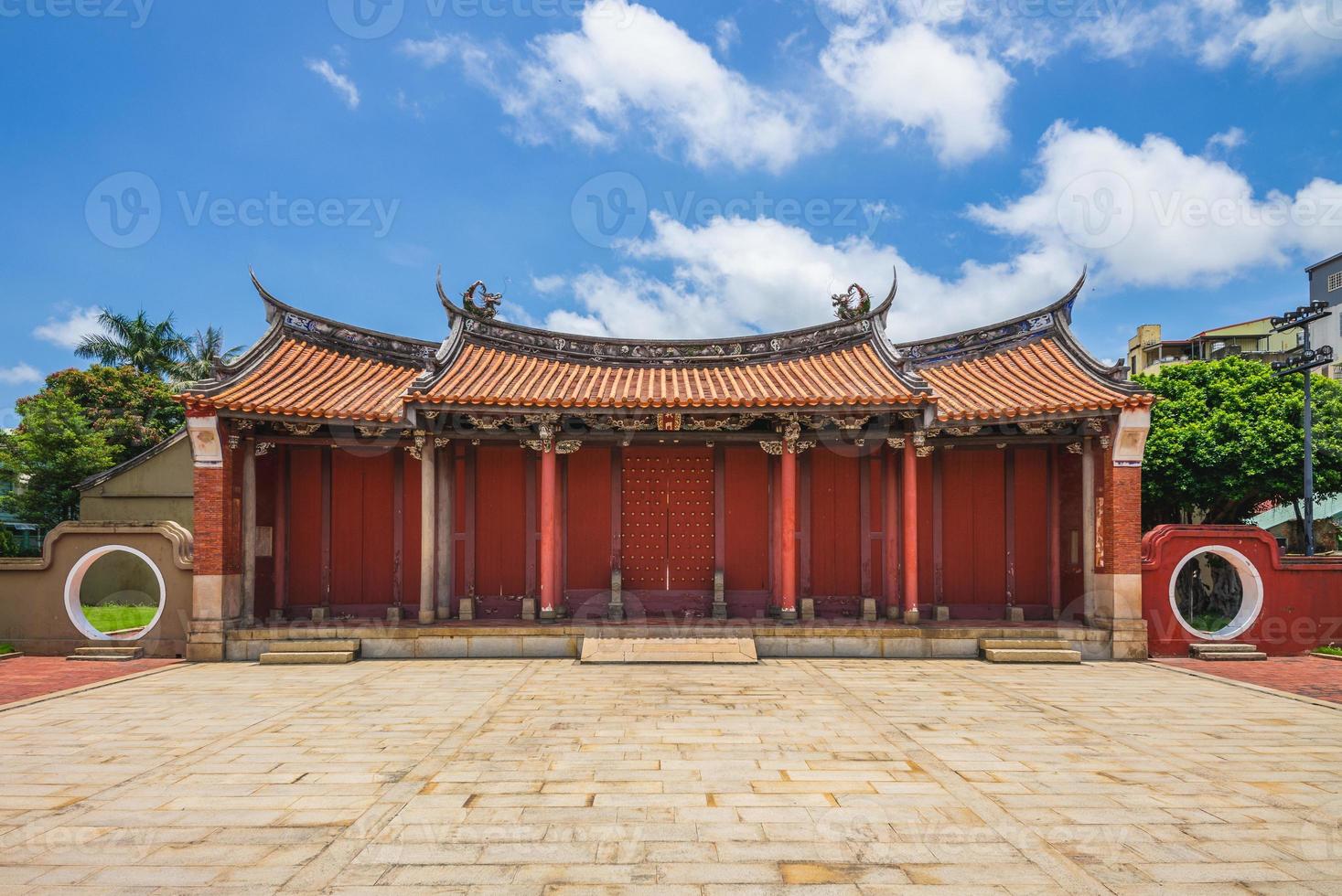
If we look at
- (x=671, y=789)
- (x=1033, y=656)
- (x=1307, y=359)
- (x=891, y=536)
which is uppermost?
(x=1307, y=359)

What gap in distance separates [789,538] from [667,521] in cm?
258

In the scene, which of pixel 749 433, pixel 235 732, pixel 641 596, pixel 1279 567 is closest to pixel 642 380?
pixel 749 433

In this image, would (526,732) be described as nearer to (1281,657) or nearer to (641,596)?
(641,596)

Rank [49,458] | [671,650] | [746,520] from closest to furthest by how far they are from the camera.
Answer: [671,650] → [746,520] → [49,458]

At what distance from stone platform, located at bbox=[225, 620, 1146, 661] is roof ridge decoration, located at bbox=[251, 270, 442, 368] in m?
5.24

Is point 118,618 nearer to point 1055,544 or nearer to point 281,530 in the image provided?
point 281,530

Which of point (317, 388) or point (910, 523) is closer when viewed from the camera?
point (910, 523)

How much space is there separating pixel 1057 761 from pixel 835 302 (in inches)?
396

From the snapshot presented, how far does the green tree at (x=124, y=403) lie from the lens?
26.6 metres

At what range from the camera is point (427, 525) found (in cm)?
1175

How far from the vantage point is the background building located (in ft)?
156

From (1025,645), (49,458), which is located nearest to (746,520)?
(1025,645)

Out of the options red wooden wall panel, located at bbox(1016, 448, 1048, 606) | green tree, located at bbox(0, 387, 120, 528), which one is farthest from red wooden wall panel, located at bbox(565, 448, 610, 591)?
green tree, located at bbox(0, 387, 120, 528)

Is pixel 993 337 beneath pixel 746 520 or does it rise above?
above
